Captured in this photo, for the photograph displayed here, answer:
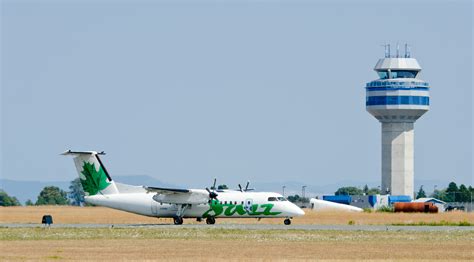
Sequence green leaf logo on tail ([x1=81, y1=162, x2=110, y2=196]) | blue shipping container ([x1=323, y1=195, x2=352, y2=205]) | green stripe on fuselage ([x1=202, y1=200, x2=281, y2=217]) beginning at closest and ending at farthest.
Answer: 1. green stripe on fuselage ([x1=202, y1=200, x2=281, y2=217])
2. green leaf logo on tail ([x1=81, y1=162, x2=110, y2=196])
3. blue shipping container ([x1=323, y1=195, x2=352, y2=205])

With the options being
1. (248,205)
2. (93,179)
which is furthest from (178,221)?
(93,179)

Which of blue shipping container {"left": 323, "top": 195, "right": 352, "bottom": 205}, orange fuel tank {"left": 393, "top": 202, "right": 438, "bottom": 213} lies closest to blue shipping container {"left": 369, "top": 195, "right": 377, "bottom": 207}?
blue shipping container {"left": 323, "top": 195, "right": 352, "bottom": 205}

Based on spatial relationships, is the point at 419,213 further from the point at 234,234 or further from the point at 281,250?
the point at 281,250

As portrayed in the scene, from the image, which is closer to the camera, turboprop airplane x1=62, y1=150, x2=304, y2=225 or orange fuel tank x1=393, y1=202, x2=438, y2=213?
turboprop airplane x1=62, y1=150, x2=304, y2=225

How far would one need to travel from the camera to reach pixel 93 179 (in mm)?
79562

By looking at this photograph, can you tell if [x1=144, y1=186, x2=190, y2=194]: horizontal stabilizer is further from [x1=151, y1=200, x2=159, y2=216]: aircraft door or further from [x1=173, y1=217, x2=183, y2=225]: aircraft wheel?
[x1=173, y1=217, x2=183, y2=225]: aircraft wheel

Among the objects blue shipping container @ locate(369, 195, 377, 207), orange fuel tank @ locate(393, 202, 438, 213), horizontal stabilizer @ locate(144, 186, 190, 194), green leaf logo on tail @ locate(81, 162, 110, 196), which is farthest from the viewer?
blue shipping container @ locate(369, 195, 377, 207)

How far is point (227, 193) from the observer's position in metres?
79.4

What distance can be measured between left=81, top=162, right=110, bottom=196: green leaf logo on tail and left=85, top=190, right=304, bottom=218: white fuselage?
20.6 inches

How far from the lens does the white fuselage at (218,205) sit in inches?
3054

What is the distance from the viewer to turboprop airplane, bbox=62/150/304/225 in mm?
77750

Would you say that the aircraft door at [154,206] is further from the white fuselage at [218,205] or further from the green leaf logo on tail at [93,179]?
the green leaf logo on tail at [93,179]

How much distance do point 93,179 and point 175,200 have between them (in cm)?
559

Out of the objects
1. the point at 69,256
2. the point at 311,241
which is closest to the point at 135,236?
the point at 311,241
